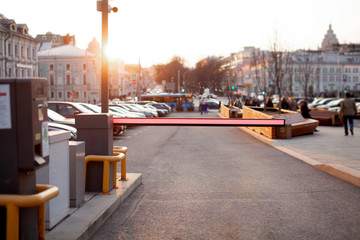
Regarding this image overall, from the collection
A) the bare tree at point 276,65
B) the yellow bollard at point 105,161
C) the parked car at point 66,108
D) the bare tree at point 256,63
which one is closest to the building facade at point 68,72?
the bare tree at point 256,63

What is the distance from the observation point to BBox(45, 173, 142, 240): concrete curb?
4.82 meters

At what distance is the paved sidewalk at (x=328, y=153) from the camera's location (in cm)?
930

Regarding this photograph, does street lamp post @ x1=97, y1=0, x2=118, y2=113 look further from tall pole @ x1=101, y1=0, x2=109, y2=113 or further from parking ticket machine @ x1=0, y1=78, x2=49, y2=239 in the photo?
parking ticket machine @ x1=0, y1=78, x2=49, y2=239

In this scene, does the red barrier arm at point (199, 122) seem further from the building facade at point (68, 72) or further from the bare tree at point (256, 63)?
the building facade at point (68, 72)

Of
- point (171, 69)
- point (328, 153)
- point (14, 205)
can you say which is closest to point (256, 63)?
point (171, 69)

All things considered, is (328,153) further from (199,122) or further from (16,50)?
(16,50)

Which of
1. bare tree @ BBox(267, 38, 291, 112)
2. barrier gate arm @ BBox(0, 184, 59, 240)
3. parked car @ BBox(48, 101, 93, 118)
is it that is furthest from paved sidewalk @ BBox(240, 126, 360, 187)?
bare tree @ BBox(267, 38, 291, 112)

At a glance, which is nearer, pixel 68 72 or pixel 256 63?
pixel 256 63

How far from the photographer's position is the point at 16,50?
59.6 metres

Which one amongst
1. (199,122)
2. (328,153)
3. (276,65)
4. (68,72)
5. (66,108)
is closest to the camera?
(199,122)

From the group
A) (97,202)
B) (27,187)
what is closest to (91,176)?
(97,202)

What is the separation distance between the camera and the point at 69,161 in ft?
18.9

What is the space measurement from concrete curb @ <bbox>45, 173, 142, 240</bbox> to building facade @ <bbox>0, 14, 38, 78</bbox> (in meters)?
48.0

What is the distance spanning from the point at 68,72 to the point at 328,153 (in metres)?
80.0
